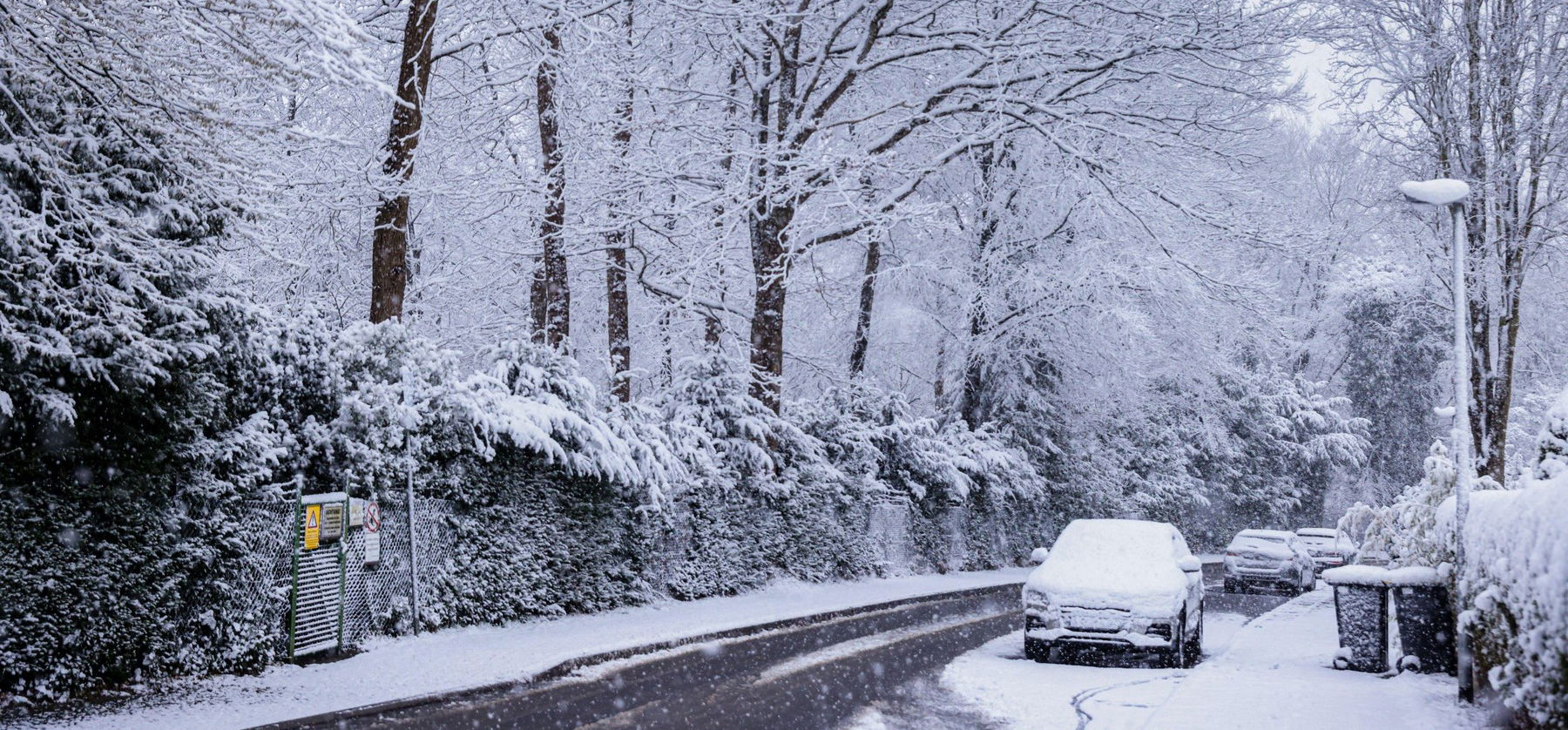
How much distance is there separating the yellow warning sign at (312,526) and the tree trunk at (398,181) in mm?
3664

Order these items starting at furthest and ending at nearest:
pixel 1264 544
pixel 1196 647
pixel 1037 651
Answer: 1. pixel 1264 544
2. pixel 1196 647
3. pixel 1037 651

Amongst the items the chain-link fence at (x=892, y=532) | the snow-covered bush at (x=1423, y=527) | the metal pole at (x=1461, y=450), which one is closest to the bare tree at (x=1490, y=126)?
the snow-covered bush at (x=1423, y=527)

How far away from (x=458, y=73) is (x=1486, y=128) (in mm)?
15641

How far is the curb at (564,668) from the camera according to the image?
31.5 ft

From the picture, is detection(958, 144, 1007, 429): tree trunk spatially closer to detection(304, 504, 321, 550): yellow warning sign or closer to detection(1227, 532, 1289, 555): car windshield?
detection(1227, 532, 1289, 555): car windshield

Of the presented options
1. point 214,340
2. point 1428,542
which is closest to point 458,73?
point 214,340

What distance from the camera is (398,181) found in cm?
1556

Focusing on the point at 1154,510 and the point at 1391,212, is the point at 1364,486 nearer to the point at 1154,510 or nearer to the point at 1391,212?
the point at 1154,510

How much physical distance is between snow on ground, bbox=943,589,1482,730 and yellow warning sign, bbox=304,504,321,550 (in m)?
6.57

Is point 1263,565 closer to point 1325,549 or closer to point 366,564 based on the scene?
point 1325,549

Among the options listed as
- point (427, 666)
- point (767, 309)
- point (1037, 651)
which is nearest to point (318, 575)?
point (427, 666)

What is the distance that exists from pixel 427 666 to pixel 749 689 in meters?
3.29

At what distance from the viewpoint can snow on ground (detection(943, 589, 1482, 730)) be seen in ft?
31.4

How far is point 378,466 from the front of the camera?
13.5m
